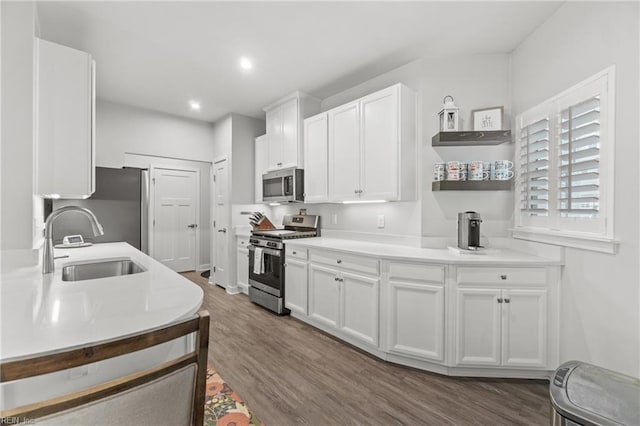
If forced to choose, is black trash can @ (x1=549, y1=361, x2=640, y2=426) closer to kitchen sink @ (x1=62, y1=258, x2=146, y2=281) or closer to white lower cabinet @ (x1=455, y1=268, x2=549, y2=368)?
white lower cabinet @ (x1=455, y1=268, x2=549, y2=368)

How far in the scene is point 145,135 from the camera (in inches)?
180

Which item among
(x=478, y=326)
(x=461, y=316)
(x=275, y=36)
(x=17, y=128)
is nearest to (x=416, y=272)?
(x=461, y=316)

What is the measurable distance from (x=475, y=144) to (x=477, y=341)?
1741 millimetres

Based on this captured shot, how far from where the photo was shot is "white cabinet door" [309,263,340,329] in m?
2.87

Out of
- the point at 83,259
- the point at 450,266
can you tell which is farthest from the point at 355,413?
the point at 83,259

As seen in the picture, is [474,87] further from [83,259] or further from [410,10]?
[83,259]

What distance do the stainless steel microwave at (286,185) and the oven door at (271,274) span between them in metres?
0.76

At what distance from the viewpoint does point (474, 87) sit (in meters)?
2.82

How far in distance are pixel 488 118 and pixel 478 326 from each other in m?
1.84

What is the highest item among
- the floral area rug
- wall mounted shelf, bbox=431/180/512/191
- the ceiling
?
the ceiling

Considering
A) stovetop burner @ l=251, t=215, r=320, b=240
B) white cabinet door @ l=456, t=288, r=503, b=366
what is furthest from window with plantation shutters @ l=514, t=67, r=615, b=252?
stovetop burner @ l=251, t=215, r=320, b=240

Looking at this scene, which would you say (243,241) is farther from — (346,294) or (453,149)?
(453,149)

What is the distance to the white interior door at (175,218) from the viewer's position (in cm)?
506

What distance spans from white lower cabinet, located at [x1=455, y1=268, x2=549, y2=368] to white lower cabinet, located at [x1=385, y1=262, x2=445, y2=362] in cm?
14
